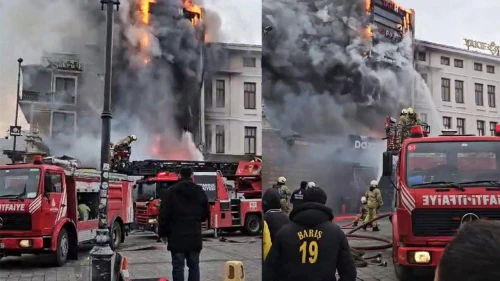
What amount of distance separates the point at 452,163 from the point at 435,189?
0.43 metres

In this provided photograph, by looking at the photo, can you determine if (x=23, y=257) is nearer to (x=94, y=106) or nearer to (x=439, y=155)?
(x=94, y=106)

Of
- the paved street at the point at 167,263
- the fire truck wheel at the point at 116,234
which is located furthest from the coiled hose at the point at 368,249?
the fire truck wheel at the point at 116,234

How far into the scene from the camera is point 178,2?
6.29 metres

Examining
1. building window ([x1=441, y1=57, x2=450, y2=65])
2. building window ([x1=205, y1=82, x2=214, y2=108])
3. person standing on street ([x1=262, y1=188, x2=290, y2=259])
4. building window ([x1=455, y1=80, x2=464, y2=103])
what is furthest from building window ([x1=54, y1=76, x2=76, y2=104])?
building window ([x1=455, y1=80, x2=464, y2=103])

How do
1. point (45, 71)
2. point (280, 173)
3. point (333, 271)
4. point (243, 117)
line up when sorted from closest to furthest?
point (333, 271)
point (280, 173)
point (243, 117)
point (45, 71)

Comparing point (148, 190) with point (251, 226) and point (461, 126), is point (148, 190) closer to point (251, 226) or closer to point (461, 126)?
point (251, 226)

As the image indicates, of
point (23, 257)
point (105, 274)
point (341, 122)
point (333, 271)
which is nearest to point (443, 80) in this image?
point (341, 122)

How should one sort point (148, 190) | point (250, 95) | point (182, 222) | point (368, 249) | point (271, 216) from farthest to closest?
point (148, 190) < point (368, 249) < point (182, 222) < point (250, 95) < point (271, 216)

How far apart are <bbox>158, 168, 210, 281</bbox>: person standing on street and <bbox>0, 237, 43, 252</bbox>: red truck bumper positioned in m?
3.80

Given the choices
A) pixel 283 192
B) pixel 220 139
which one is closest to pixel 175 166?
pixel 220 139

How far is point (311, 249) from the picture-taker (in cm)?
334

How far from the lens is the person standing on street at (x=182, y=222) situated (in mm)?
5613

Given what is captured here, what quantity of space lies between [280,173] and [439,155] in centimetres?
209

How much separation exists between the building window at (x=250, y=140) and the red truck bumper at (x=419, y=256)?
185 cm
